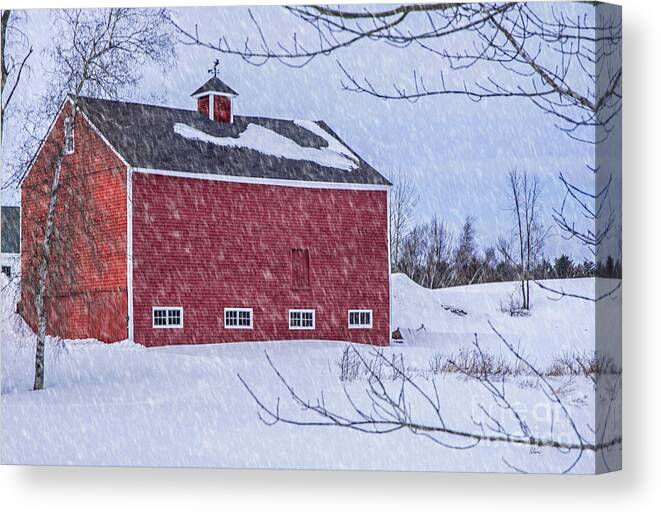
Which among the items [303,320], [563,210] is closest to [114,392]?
[303,320]

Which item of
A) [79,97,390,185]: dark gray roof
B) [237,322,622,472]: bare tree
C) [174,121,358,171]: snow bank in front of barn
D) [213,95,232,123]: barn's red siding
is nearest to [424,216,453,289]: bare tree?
[237,322,622,472]: bare tree

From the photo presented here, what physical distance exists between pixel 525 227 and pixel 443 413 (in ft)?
5.66

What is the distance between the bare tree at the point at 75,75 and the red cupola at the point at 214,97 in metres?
0.47

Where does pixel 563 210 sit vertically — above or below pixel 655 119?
below

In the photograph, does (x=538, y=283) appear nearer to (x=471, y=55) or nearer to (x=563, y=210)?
(x=563, y=210)

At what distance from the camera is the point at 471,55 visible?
8.91 metres

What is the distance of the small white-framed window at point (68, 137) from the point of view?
9.68 m

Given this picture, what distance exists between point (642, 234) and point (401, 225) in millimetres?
2047

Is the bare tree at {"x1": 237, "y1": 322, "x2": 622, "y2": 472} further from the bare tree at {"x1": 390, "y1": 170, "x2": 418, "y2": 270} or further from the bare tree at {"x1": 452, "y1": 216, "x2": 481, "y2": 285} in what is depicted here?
the bare tree at {"x1": 390, "y1": 170, "x2": 418, "y2": 270}

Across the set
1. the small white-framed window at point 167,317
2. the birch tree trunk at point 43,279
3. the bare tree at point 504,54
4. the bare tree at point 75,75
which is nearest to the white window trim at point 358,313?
the small white-framed window at point 167,317

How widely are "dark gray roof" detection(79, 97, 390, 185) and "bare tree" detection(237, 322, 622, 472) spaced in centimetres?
181

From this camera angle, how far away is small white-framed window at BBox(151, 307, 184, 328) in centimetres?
949

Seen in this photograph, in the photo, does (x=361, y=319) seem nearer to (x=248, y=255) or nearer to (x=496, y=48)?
(x=248, y=255)

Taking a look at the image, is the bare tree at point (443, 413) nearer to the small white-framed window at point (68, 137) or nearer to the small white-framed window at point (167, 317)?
the small white-framed window at point (167, 317)
